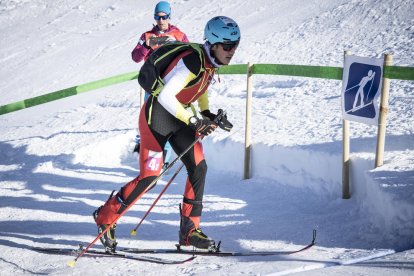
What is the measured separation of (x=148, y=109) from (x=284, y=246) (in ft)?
5.69

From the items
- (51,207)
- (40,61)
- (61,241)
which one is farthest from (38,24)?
(61,241)

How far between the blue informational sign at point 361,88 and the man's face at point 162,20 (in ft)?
10.6

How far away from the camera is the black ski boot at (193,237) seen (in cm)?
518

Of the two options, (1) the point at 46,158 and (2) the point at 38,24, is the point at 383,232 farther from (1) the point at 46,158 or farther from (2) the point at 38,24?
(2) the point at 38,24

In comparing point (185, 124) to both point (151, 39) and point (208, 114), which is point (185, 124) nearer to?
point (208, 114)

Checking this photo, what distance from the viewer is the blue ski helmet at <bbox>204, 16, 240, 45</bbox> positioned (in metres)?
4.91

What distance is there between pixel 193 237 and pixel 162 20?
4239 mm

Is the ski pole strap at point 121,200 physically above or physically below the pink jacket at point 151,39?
below

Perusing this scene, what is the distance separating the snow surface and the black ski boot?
0.13 metres

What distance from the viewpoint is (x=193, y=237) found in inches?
207

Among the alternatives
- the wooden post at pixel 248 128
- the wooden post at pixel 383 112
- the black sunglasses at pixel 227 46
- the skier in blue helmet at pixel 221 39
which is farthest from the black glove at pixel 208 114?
the wooden post at pixel 248 128

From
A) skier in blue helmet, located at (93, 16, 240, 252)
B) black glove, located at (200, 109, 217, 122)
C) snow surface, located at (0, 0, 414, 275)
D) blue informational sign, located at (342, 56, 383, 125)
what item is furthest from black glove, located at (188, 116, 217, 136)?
blue informational sign, located at (342, 56, 383, 125)

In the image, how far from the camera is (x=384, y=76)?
19.1 feet

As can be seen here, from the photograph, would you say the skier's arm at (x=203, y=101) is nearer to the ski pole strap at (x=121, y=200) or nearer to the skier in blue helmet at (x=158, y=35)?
the ski pole strap at (x=121, y=200)
